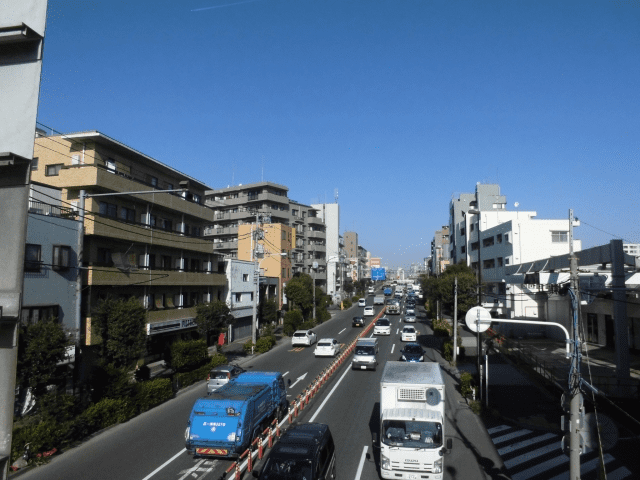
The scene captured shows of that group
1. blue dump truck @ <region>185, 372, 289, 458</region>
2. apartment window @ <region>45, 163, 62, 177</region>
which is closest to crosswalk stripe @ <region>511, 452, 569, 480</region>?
blue dump truck @ <region>185, 372, 289, 458</region>

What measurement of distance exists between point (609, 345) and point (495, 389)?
1787 cm

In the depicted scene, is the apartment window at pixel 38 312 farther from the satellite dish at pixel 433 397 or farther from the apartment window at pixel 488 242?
the apartment window at pixel 488 242

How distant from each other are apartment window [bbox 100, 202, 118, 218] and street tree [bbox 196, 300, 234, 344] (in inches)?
396

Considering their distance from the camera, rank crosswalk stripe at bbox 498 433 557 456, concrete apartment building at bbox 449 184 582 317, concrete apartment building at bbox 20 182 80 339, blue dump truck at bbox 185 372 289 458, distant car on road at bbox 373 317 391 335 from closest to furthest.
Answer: blue dump truck at bbox 185 372 289 458
crosswalk stripe at bbox 498 433 557 456
concrete apartment building at bbox 20 182 80 339
distant car on road at bbox 373 317 391 335
concrete apartment building at bbox 449 184 582 317

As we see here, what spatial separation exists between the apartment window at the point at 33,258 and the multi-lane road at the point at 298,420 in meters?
9.14

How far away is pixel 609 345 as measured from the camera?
36562mm

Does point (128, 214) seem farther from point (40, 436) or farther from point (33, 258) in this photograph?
point (40, 436)

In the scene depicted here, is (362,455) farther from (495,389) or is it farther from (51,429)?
(495,389)

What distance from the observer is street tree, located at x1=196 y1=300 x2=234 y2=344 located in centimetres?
3553

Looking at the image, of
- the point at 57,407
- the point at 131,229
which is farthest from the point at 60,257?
the point at 57,407

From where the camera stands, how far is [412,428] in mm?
12984

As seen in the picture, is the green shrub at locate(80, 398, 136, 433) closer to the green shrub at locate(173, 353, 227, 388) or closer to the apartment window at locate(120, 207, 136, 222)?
the green shrub at locate(173, 353, 227, 388)

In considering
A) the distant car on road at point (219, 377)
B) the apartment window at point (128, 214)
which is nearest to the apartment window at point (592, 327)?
the distant car on road at point (219, 377)

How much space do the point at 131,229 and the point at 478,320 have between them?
25.3m
